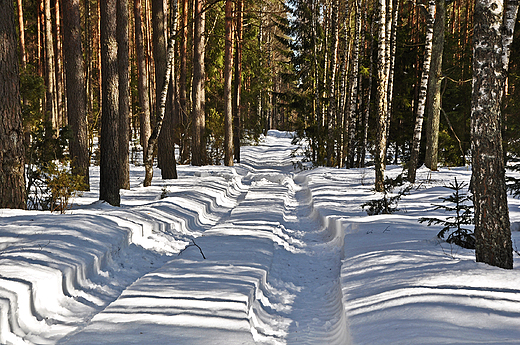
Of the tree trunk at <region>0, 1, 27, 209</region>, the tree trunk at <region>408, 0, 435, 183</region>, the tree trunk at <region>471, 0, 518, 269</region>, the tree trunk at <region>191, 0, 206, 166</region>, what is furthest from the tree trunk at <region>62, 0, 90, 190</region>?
the tree trunk at <region>408, 0, 435, 183</region>

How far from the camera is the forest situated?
387 inches

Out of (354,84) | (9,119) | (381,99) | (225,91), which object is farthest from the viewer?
(225,91)

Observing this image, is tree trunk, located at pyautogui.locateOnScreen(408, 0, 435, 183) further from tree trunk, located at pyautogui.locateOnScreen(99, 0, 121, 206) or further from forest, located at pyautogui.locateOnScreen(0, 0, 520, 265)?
tree trunk, located at pyautogui.locateOnScreen(99, 0, 121, 206)

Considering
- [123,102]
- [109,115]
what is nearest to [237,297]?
[109,115]

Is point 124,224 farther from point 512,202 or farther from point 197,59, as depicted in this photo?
point 197,59

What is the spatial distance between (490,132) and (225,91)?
17.4 meters

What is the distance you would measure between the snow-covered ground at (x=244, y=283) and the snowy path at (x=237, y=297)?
0.7 inches

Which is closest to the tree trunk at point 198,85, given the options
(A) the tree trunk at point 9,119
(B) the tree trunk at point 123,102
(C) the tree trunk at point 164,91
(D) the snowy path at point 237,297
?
(B) the tree trunk at point 123,102

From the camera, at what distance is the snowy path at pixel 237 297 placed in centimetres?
375

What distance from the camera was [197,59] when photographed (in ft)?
62.7

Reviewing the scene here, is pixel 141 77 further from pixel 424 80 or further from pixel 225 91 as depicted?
pixel 424 80

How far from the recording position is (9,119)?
7090 mm

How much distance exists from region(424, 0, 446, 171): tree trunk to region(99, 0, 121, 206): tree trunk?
11.5 metres

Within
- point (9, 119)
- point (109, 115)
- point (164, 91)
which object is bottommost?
point (9, 119)
